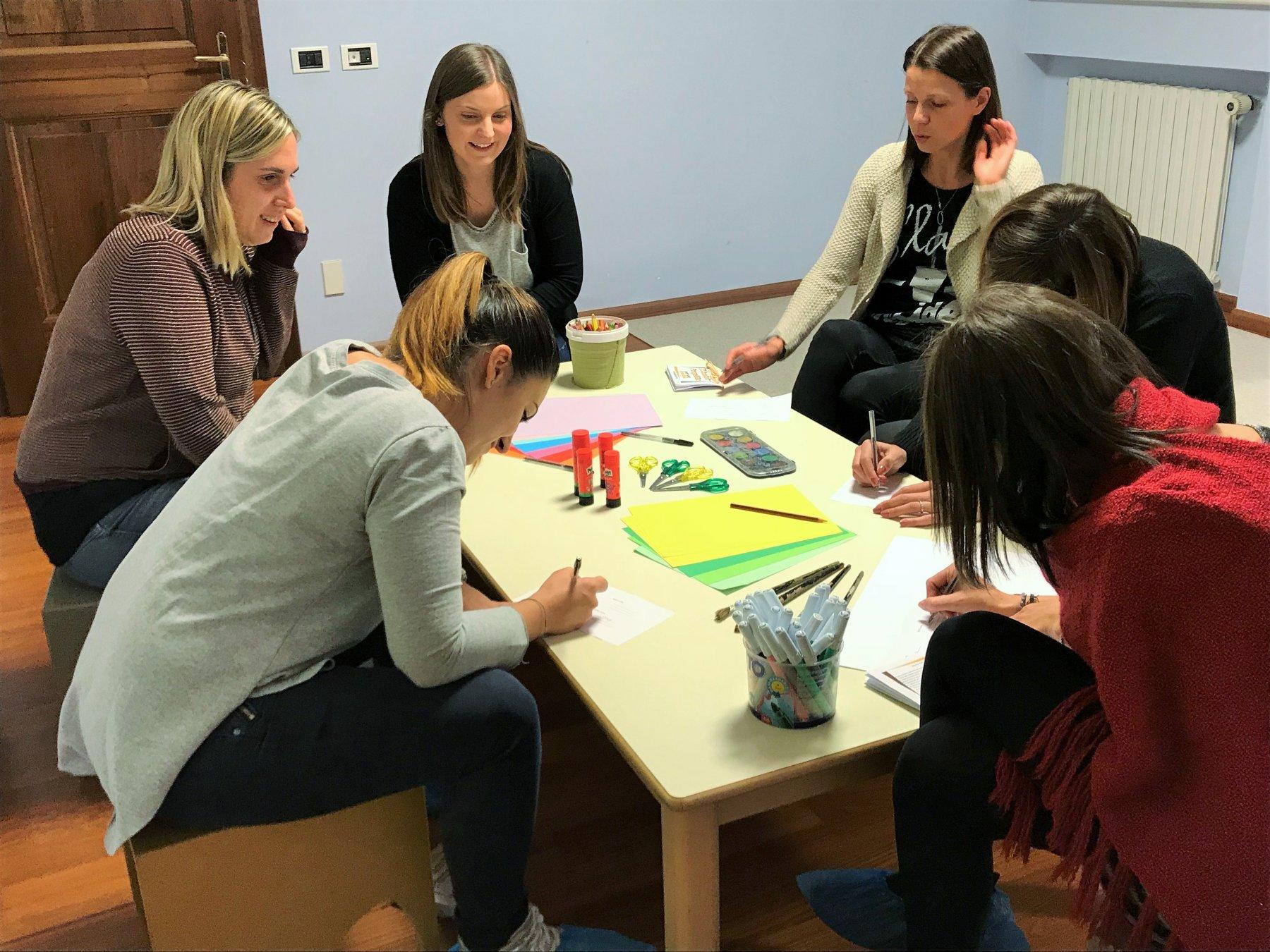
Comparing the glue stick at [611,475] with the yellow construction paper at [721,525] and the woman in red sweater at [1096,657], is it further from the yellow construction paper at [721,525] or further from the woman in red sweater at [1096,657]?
the woman in red sweater at [1096,657]

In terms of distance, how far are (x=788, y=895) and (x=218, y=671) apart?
3.05ft

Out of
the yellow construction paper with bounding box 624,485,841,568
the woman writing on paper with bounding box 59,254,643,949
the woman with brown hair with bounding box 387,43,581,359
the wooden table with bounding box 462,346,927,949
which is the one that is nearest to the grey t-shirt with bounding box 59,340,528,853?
the woman writing on paper with bounding box 59,254,643,949

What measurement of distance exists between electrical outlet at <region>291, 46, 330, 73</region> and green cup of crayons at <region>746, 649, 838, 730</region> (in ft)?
10.9

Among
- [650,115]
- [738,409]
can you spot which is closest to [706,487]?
[738,409]

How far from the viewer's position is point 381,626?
180cm

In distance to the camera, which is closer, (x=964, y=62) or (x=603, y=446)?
(x=603, y=446)

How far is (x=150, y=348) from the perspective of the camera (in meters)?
2.00

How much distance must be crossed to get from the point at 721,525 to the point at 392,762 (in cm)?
64

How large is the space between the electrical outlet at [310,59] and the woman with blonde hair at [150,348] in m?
2.06

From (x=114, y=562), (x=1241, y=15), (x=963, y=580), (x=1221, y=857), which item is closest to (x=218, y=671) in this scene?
(x=114, y=562)

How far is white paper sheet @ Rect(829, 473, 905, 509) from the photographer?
1.92 metres

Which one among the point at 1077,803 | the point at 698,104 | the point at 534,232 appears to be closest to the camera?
the point at 1077,803

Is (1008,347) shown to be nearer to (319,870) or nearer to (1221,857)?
(1221,857)

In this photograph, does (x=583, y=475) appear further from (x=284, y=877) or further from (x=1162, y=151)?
(x=1162, y=151)
